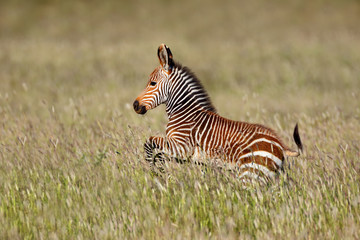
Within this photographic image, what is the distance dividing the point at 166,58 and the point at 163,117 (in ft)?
19.6

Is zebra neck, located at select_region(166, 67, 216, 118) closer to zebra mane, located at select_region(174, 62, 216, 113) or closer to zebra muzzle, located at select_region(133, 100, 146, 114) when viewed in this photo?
zebra mane, located at select_region(174, 62, 216, 113)

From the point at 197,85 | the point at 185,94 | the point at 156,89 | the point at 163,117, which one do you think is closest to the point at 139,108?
the point at 156,89

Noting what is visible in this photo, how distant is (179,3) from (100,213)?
36.0 meters

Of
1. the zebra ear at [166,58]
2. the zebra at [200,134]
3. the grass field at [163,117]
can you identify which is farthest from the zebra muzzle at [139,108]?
the zebra ear at [166,58]

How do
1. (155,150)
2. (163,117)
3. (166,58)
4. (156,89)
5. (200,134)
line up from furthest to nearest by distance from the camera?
(163,117), (156,89), (166,58), (200,134), (155,150)

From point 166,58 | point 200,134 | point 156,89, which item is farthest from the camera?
point 156,89

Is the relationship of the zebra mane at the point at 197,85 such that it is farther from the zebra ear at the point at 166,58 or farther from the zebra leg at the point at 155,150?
the zebra leg at the point at 155,150

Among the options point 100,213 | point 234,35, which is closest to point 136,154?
point 100,213

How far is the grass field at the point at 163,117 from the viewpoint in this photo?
477 centimetres

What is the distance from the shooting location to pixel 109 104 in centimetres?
1248

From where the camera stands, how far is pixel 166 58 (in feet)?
18.6

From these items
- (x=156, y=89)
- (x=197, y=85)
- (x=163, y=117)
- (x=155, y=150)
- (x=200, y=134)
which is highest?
(x=163, y=117)

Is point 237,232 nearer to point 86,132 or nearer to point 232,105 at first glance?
point 86,132

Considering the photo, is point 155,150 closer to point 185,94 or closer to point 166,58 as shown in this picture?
point 185,94
